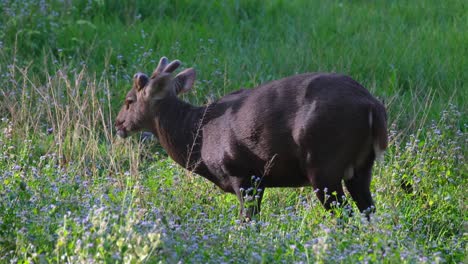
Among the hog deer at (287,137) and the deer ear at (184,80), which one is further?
the deer ear at (184,80)

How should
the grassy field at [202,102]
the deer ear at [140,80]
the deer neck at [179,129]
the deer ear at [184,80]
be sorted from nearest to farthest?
the grassy field at [202,102] < the deer neck at [179,129] < the deer ear at [140,80] < the deer ear at [184,80]

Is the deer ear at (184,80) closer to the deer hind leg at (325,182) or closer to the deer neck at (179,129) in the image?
the deer neck at (179,129)

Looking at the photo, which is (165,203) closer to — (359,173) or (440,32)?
(359,173)

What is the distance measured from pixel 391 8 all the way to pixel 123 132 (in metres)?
5.18

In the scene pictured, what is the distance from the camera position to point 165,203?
7.76m

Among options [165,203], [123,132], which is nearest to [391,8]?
[123,132]

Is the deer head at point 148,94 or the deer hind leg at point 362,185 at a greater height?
the deer head at point 148,94

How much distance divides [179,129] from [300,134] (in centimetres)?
151

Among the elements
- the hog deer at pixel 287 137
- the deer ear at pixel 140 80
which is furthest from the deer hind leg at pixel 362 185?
the deer ear at pixel 140 80

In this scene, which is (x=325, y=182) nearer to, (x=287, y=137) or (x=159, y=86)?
(x=287, y=137)

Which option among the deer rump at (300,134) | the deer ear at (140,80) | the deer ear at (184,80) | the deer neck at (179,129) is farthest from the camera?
the deer ear at (184,80)

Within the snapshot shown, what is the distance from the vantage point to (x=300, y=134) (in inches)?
294

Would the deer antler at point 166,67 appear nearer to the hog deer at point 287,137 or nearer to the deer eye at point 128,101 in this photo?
the hog deer at point 287,137

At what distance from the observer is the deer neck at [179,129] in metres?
8.46
